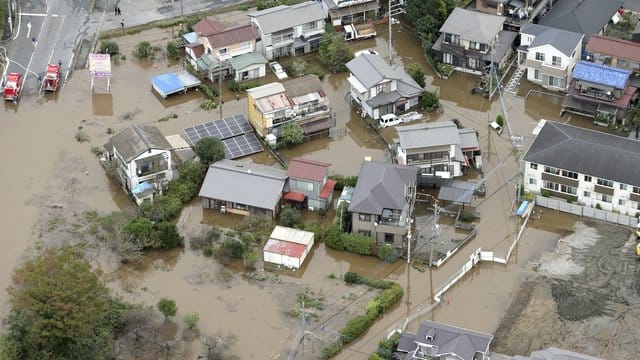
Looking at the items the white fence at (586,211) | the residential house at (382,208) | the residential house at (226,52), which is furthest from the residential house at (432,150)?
the residential house at (226,52)

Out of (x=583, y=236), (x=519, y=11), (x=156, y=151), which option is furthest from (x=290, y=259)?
(x=519, y=11)

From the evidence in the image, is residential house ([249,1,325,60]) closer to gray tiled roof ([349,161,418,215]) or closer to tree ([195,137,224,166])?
tree ([195,137,224,166])

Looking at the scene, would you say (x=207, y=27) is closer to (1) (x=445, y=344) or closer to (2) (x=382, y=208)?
(2) (x=382, y=208)

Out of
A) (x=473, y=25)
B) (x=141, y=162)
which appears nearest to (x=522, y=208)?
(x=473, y=25)

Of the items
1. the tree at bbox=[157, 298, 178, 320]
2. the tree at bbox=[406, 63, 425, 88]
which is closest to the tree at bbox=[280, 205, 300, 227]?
the tree at bbox=[157, 298, 178, 320]

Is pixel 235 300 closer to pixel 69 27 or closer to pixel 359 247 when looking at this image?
pixel 359 247

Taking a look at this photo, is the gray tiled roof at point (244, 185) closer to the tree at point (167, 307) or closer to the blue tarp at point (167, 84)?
the tree at point (167, 307)
